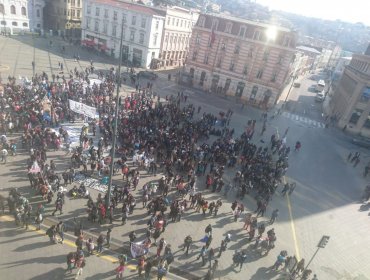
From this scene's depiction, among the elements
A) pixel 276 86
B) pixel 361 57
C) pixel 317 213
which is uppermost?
pixel 361 57

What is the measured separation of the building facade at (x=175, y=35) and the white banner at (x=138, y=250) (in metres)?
55.0

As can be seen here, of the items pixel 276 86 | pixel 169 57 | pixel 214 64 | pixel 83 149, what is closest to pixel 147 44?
pixel 169 57

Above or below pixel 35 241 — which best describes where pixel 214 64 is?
above

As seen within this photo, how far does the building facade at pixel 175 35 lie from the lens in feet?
209

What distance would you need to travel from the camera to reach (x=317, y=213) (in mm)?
24531

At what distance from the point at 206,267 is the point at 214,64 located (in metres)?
42.2

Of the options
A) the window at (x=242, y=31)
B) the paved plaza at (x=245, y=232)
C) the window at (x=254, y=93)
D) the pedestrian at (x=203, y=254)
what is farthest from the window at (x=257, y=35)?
the pedestrian at (x=203, y=254)

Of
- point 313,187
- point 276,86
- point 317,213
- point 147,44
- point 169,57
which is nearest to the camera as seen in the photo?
point 317,213

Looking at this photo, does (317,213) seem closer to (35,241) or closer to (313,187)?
(313,187)

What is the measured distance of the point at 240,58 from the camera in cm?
5112

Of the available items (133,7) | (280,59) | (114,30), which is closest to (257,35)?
(280,59)

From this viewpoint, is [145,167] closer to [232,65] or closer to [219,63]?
[232,65]

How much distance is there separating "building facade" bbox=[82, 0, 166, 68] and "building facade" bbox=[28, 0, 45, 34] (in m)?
14.7

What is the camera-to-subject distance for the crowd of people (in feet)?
57.0
